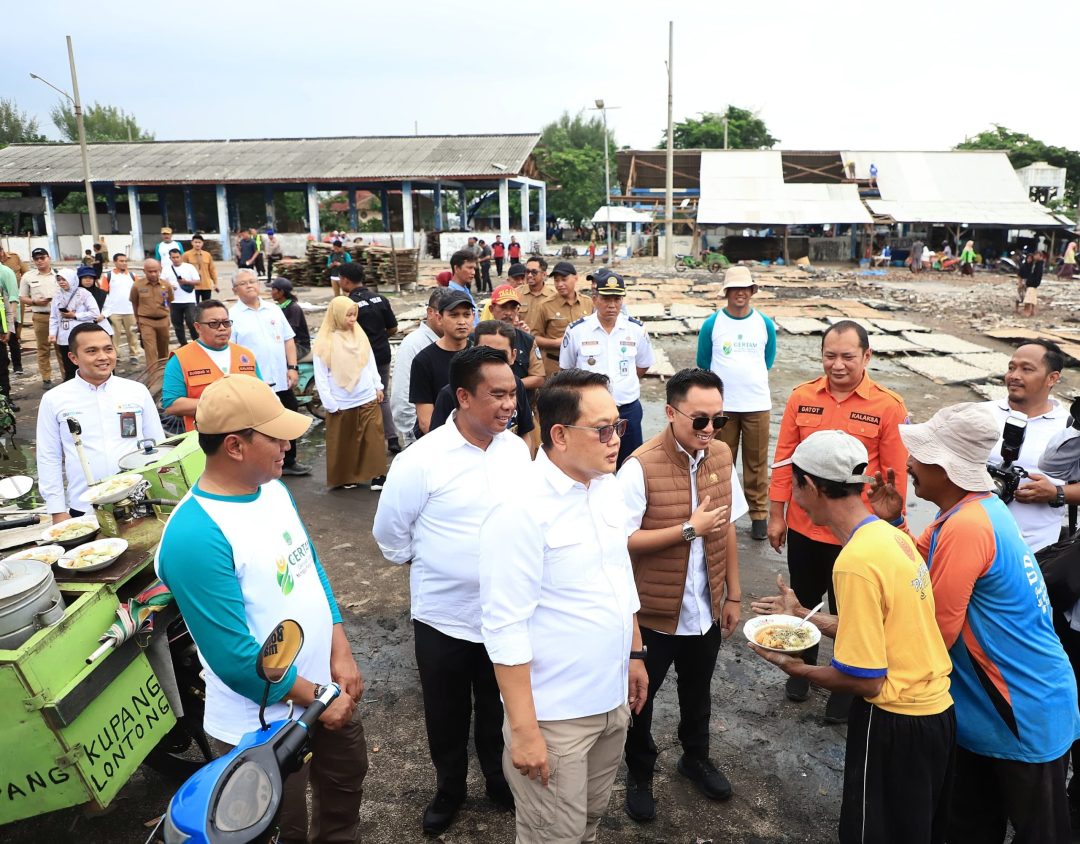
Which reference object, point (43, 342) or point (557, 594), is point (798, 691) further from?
point (43, 342)

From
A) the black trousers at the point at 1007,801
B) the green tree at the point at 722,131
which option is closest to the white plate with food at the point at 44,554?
the black trousers at the point at 1007,801

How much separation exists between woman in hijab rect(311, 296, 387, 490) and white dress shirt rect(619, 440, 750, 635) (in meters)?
4.30

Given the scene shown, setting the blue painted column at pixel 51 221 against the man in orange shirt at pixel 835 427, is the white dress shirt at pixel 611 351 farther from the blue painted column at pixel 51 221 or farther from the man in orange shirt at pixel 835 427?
the blue painted column at pixel 51 221

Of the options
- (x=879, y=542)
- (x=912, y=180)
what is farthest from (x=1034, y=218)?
(x=879, y=542)

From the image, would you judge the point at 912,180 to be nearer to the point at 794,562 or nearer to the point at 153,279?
the point at 153,279

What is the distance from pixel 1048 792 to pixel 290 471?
672 cm

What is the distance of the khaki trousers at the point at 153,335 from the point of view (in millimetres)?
11117

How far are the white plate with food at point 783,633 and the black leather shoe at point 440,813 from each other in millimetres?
1471

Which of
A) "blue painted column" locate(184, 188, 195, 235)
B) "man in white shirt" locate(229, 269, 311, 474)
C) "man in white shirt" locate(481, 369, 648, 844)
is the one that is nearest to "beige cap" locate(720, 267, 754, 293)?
"man in white shirt" locate(481, 369, 648, 844)

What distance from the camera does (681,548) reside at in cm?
312

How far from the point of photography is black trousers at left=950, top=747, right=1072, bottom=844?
8.12ft

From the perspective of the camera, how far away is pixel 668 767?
3508 mm

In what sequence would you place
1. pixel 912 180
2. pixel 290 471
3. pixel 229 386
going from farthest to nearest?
pixel 912 180
pixel 290 471
pixel 229 386

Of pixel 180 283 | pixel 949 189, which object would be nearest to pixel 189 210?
pixel 180 283
